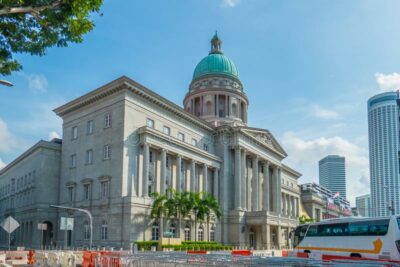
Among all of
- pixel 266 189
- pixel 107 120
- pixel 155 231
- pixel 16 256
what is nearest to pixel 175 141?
pixel 107 120

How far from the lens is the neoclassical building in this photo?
156 feet

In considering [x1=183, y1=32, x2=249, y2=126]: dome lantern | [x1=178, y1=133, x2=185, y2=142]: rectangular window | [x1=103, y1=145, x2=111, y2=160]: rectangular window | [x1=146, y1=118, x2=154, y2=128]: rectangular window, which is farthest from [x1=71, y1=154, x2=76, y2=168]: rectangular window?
[x1=183, y1=32, x2=249, y2=126]: dome lantern

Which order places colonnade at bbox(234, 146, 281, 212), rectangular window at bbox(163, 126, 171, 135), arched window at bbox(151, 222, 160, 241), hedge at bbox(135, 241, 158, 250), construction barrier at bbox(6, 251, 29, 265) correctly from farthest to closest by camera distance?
colonnade at bbox(234, 146, 281, 212) → rectangular window at bbox(163, 126, 171, 135) → arched window at bbox(151, 222, 160, 241) → hedge at bbox(135, 241, 158, 250) → construction barrier at bbox(6, 251, 29, 265)

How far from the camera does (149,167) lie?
5078 cm

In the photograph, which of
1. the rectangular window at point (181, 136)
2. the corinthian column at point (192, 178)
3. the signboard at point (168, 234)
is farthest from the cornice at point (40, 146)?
the signboard at point (168, 234)

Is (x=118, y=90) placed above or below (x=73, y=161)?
above

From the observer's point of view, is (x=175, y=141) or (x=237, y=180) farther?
(x=237, y=180)

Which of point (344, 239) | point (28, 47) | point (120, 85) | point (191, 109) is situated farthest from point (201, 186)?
point (28, 47)

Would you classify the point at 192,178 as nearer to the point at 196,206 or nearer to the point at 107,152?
the point at 196,206

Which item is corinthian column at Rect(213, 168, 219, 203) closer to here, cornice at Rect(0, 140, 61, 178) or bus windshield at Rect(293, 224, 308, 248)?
cornice at Rect(0, 140, 61, 178)

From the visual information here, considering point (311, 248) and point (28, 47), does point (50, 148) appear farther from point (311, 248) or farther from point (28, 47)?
point (28, 47)

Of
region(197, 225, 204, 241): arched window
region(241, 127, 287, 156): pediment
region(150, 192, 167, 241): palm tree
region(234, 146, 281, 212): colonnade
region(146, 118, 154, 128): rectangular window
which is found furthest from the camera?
region(241, 127, 287, 156): pediment

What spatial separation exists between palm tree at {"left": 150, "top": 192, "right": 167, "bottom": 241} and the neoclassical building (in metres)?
0.81

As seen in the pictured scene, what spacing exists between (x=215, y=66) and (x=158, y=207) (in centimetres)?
4237
